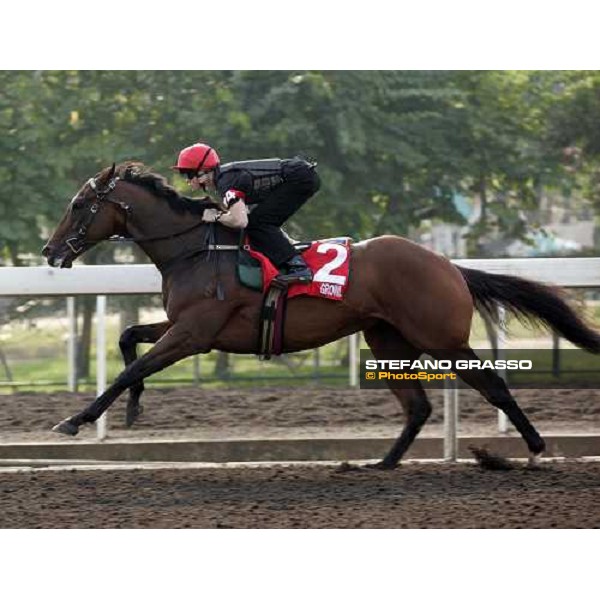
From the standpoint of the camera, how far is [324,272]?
6691 mm

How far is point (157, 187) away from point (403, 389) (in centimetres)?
178

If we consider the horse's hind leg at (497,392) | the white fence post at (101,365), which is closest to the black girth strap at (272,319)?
the horse's hind leg at (497,392)

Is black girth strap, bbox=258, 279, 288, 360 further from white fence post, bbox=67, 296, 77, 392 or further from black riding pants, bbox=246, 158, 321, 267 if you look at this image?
white fence post, bbox=67, 296, 77, 392

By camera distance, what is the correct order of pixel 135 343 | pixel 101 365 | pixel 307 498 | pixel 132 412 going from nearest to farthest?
1. pixel 307 498
2. pixel 132 412
3. pixel 135 343
4. pixel 101 365

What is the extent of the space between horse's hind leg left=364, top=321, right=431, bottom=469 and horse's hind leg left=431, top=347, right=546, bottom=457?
0.75 ft

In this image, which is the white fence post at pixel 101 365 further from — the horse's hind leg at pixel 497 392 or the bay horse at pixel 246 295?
the horse's hind leg at pixel 497 392

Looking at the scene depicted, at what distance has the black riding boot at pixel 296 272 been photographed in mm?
6659

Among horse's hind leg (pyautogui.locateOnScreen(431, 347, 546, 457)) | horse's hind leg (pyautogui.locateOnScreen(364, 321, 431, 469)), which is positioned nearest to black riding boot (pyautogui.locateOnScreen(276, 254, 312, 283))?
horse's hind leg (pyautogui.locateOnScreen(364, 321, 431, 469))

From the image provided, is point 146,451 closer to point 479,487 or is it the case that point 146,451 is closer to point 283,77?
point 479,487

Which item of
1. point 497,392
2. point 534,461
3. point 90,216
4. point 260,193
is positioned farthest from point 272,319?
point 534,461

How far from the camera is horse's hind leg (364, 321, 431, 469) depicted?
274 inches

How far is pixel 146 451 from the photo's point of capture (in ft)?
25.4

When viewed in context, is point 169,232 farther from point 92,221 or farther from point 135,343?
point 135,343

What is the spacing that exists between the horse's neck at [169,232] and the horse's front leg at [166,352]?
39 centimetres
